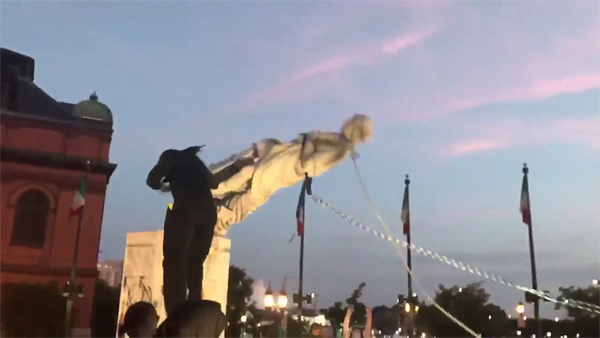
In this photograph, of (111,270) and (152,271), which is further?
(111,270)

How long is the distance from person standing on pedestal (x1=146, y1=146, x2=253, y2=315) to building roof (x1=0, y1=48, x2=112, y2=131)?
2218cm

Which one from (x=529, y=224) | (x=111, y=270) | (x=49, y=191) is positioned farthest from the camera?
(x=111, y=270)

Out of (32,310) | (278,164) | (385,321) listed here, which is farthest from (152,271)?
(32,310)

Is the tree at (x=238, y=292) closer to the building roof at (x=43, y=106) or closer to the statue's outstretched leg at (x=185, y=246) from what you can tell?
the building roof at (x=43, y=106)

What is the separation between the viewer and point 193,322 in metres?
3.71

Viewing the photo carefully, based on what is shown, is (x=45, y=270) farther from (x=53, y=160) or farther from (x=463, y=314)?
(x=463, y=314)

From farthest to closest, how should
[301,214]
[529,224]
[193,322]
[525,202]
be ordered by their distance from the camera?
[301,214], [525,202], [529,224], [193,322]

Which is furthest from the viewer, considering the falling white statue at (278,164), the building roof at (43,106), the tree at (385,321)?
the building roof at (43,106)

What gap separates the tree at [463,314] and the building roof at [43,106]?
24.2 m

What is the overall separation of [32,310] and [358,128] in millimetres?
19550

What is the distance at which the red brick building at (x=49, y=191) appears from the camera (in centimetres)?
2334

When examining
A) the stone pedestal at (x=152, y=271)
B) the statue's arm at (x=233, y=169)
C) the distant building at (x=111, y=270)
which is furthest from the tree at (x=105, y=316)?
the statue's arm at (x=233, y=169)

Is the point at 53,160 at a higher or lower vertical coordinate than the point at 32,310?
higher

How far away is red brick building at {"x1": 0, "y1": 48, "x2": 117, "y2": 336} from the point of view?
23.3 metres
